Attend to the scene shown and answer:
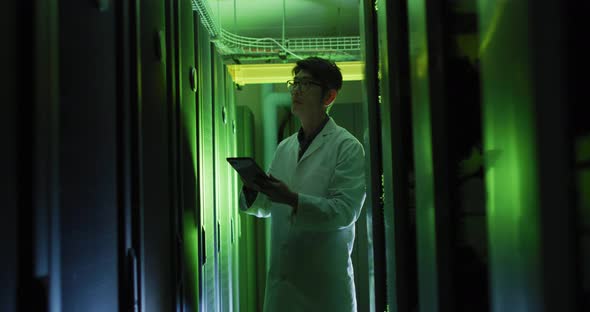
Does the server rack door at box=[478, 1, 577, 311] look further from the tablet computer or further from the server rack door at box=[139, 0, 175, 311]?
the tablet computer

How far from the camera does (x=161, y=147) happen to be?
1548 millimetres

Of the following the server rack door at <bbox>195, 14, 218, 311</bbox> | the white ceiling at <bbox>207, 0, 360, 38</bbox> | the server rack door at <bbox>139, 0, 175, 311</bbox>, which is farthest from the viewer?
the white ceiling at <bbox>207, 0, 360, 38</bbox>

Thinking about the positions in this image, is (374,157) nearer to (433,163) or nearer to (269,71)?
(433,163)

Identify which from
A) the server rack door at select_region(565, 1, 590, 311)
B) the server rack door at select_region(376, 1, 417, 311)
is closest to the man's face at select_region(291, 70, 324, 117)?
the server rack door at select_region(376, 1, 417, 311)

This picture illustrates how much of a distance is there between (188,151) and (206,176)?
0.30 meters

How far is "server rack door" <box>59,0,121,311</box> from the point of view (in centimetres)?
92

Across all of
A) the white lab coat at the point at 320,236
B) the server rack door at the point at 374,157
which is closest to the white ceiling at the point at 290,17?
the white lab coat at the point at 320,236

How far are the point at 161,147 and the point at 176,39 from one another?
0.43 metres

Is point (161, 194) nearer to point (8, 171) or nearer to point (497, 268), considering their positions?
point (8, 171)

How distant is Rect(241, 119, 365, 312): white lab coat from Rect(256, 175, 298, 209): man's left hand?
0.04 metres

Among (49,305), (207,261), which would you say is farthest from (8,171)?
(207,261)

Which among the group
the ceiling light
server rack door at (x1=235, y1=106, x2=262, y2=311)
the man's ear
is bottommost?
server rack door at (x1=235, y1=106, x2=262, y2=311)

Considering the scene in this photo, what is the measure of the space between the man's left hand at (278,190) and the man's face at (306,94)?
520 millimetres

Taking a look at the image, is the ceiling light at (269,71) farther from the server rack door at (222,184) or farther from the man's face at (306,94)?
the man's face at (306,94)
